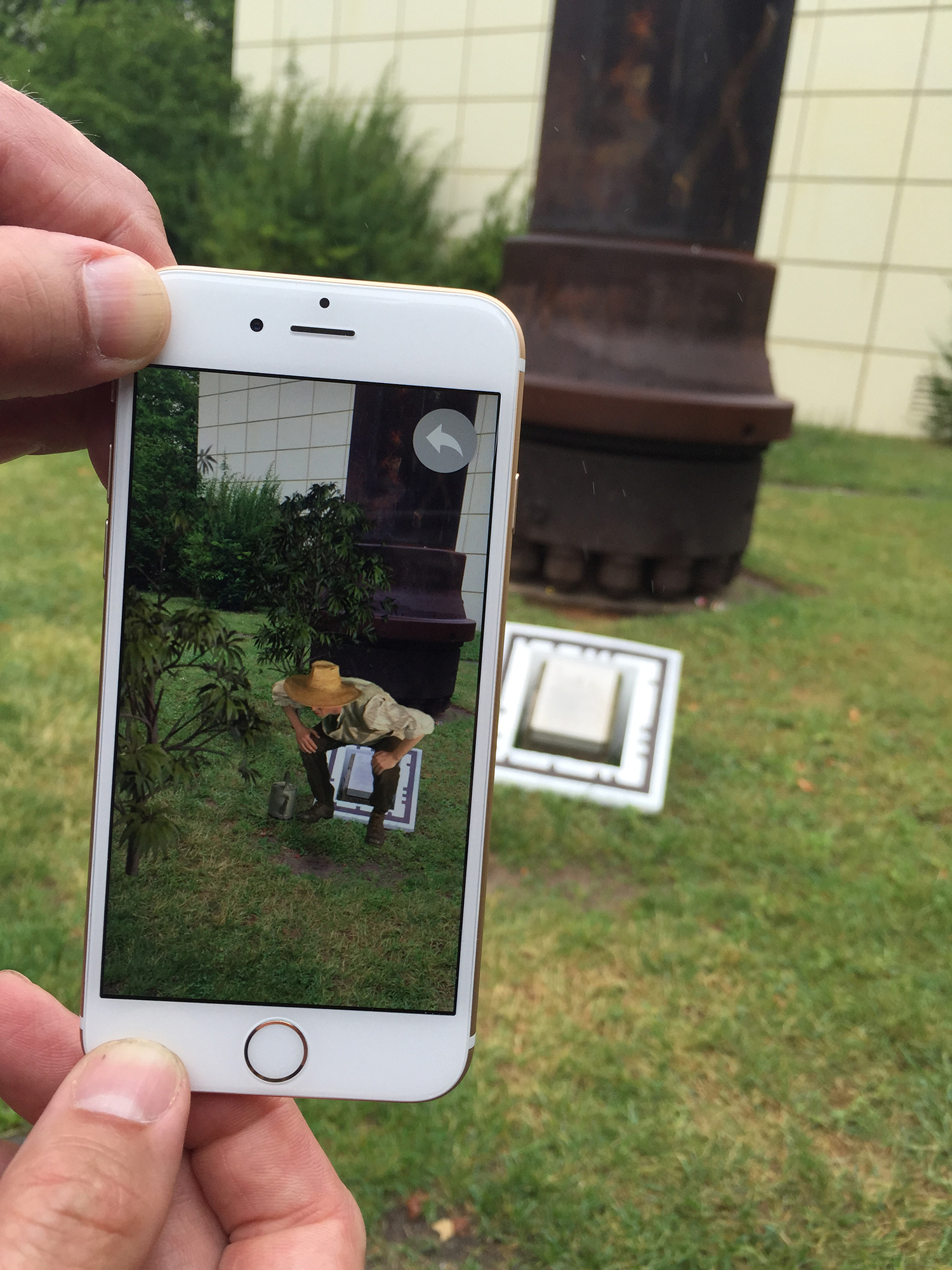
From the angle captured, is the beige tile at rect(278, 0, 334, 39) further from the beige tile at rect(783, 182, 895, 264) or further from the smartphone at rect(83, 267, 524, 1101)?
the smartphone at rect(83, 267, 524, 1101)

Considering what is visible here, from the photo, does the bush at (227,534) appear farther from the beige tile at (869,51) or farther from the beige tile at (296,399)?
the beige tile at (869,51)

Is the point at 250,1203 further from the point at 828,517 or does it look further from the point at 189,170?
the point at 189,170

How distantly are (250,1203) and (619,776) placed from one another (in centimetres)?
227

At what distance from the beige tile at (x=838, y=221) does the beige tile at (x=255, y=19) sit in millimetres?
8317

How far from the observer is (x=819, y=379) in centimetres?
1434

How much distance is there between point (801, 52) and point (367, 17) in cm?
620

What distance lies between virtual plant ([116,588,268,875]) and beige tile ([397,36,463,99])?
51.1 feet

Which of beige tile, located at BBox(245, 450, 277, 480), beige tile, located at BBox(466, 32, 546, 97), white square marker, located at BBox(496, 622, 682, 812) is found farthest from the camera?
beige tile, located at BBox(466, 32, 546, 97)

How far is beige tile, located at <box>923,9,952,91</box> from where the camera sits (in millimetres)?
12414

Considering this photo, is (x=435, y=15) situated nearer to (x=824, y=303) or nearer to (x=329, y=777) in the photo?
(x=824, y=303)

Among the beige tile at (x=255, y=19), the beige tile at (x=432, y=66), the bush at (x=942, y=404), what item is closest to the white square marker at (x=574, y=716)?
the bush at (x=942, y=404)

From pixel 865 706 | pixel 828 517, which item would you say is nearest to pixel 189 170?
pixel 828 517

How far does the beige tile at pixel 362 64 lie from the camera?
15.2 m

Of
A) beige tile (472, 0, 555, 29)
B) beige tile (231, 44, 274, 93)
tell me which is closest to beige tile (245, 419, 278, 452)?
beige tile (472, 0, 555, 29)
